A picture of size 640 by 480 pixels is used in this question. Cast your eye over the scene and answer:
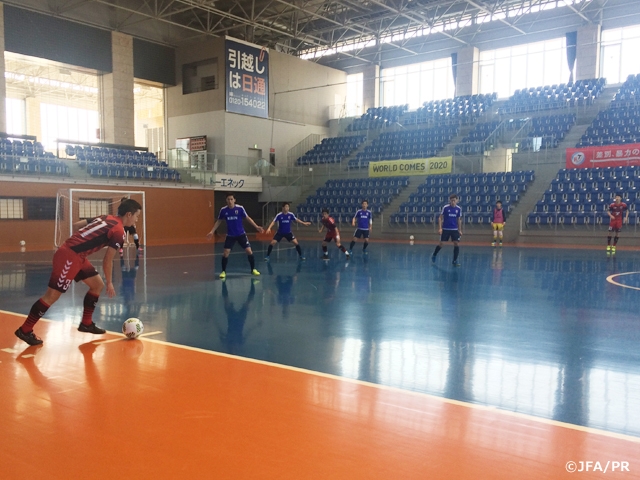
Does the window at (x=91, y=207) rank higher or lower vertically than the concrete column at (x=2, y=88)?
lower

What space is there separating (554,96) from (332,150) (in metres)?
14.0

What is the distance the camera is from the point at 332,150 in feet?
117

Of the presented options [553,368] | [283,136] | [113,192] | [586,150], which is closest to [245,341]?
[553,368]

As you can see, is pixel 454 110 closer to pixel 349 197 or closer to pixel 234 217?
pixel 349 197

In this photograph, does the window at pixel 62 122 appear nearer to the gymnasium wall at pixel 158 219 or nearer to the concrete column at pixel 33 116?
the concrete column at pixel 33 116

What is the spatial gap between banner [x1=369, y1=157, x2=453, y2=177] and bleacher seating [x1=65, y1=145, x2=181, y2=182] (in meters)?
11.5

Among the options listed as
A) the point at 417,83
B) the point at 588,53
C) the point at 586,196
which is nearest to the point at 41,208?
the point at 586,196

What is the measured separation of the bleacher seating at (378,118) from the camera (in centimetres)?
3562

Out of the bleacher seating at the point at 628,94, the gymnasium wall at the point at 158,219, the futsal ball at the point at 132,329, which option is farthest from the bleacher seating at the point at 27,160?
the bleacher seating at the point at 628,94

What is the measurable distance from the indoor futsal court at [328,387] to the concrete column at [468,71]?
27203mm

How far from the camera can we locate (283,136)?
3603cm

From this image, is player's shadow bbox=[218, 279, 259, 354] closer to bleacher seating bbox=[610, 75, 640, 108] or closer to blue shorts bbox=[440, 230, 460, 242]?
blue shorts bbox=[440, 230, 460, 242]

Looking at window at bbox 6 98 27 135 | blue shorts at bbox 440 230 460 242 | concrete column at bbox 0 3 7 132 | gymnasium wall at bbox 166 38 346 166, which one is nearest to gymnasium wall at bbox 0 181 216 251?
gymnasium wall at bbox 166 38 346 166

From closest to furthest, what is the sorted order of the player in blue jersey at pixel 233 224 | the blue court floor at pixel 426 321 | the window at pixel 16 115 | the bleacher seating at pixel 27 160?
the blue court floor at pixel 426 321, the player in blue jersey at pixel 233 224, the bleacher seating at pixel 27 160, the window at pixel 16 115
